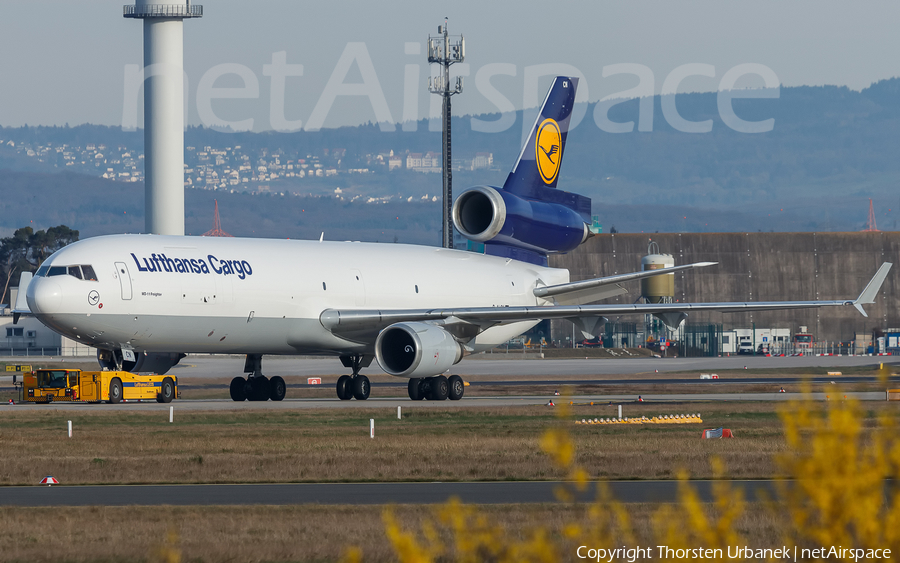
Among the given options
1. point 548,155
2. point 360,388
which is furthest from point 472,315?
point 548,155

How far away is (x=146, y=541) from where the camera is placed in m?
13.0

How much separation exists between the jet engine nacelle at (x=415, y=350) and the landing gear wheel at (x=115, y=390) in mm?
10032

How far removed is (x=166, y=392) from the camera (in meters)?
40.7

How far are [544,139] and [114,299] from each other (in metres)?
18.8

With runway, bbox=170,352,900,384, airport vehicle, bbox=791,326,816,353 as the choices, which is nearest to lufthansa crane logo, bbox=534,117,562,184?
runway, bbox=170,352,900,384

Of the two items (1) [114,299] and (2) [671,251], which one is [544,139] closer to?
(1) [114,299]

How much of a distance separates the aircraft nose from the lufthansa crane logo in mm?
18992

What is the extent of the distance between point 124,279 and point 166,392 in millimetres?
9233

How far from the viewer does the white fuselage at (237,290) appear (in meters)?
32.1

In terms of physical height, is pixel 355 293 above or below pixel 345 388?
above

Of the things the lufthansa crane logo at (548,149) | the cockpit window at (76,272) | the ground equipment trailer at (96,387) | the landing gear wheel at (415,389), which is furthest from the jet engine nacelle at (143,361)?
the lufthansa crane logo at (548,149)

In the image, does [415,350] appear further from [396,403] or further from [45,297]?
[45,297]

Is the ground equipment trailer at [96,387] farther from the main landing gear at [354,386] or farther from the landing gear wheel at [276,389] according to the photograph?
the main landing gear at [354,386]

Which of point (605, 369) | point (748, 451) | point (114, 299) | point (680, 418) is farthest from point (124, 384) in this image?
point (605, 369)
